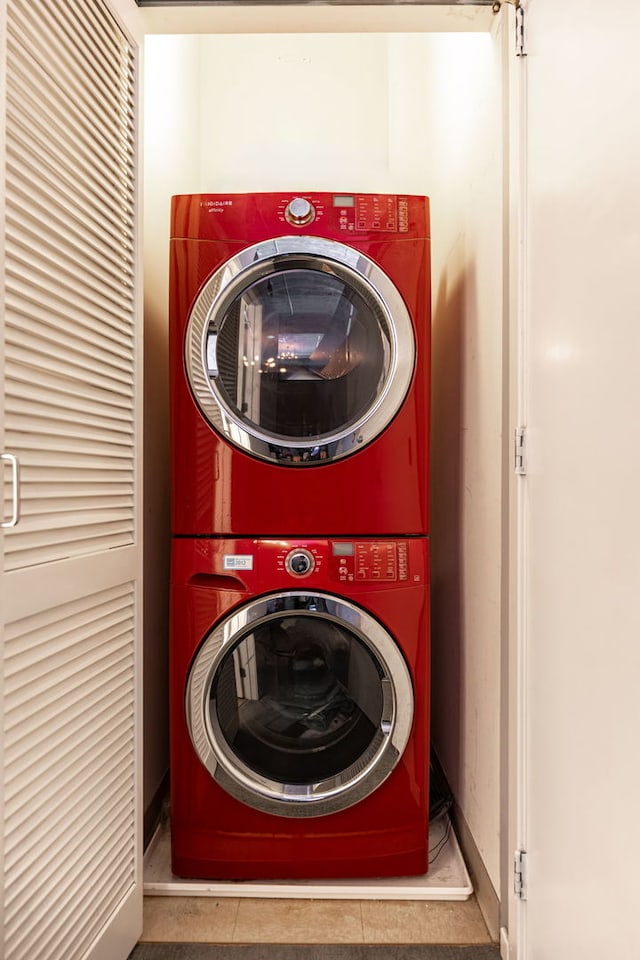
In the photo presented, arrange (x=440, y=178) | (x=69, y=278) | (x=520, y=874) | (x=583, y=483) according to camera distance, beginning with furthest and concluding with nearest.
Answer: (x=440, y=178) < (x=520, y=874) < (x=69, y=278) < (x=583, y=483)

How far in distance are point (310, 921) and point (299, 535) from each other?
92 cm

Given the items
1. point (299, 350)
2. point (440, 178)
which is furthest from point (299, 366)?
point (440, 178)

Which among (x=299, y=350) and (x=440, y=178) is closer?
(x=299, y=350)

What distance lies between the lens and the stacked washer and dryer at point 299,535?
163cm

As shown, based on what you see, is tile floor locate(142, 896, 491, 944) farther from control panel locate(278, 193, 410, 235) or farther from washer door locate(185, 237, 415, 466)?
control panel locate(278, 193, 410, 235)

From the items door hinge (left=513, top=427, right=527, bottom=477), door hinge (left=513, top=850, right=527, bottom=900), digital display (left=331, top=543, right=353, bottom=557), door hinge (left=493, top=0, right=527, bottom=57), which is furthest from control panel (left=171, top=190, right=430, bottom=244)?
door hinge (left=513, top=850, right=527, bottom=900)

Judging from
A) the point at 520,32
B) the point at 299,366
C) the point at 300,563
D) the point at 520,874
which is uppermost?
the point at 520,32

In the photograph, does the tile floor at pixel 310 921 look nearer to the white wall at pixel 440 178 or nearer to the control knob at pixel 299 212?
the white wall at pixel 440 178

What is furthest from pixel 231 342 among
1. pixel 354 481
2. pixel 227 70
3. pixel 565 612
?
pixel 227 70

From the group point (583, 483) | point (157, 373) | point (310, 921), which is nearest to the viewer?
point (583, 483)

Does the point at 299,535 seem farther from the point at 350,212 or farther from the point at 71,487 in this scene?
the point at 350,212

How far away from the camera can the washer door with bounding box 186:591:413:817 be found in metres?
1.62

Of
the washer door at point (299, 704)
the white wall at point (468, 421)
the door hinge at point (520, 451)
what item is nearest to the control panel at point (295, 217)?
the white wall at point (468, 421)

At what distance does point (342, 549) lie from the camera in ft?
5.37
